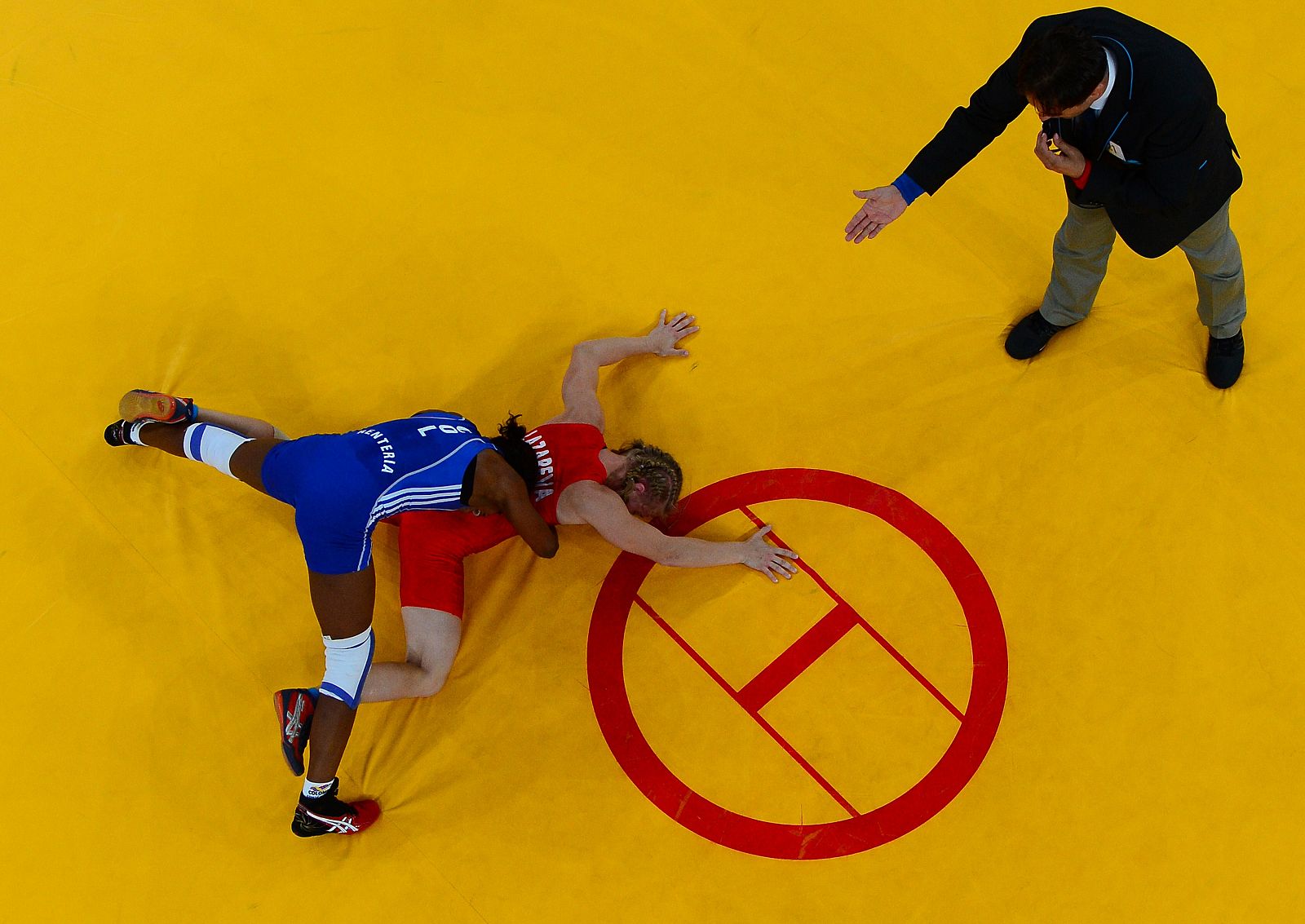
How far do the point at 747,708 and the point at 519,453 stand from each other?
1212 mm

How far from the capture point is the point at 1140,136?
2531mm

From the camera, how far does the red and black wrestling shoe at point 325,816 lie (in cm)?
319

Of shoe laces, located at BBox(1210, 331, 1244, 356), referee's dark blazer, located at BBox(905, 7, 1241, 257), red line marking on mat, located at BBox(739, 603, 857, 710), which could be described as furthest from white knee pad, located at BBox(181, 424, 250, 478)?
shoe laces, located at BBox(1210, 331, 1244, 356)

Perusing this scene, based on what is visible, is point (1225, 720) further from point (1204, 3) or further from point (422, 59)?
point (422, 59)

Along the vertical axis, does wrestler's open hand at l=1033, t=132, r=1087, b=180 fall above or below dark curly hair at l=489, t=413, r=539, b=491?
above

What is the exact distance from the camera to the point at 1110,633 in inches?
133

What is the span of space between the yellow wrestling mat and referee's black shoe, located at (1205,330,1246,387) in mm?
96

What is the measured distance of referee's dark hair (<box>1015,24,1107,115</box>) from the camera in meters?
2.30

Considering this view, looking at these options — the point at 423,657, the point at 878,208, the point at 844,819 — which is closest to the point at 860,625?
the point at 844,819

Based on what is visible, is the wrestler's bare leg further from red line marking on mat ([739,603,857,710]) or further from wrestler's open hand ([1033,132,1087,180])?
wrestler's open hand ([1033,132,1087,180])

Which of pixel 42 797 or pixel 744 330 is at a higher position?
pixel 744 330

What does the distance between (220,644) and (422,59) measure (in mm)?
2626

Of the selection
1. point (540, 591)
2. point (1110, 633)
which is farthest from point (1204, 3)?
point (540, 591)

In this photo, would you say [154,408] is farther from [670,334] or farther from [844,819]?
[844,819]
